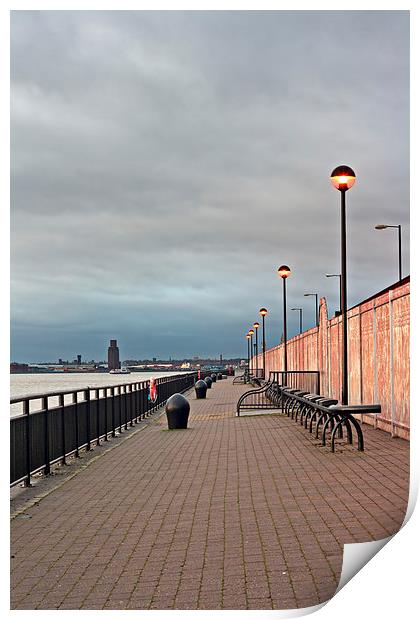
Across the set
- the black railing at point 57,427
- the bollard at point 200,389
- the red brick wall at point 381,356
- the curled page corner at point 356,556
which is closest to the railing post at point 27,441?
the black railing at point 57,427

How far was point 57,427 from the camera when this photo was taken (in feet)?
40.4

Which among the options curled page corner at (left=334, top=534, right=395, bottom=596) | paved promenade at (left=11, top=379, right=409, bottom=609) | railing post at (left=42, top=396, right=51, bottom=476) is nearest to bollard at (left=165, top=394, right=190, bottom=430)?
paved promenade at (left=11, top=379, right=409, bottom=609)

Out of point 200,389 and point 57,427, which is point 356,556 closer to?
point 57,427

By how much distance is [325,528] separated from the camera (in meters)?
7.30

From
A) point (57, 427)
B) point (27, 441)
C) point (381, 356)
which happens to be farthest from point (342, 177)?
point (27, 441)

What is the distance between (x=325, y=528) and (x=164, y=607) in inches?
93.1

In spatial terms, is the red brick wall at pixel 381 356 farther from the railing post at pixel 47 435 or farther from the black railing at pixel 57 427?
the railing post at pixel 47 435

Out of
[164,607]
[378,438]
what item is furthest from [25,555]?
[378,438]

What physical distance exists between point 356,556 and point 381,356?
9809 millimetres

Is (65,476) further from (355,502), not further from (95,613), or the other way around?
(95,613)

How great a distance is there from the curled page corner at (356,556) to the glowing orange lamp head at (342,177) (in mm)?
8833

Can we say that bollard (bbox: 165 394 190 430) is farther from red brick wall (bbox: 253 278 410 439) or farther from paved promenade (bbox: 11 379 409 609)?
paved promenade (bbox: 11 379 409 609)

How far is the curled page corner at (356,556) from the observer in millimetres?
5903

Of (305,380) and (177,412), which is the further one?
(305,380)
